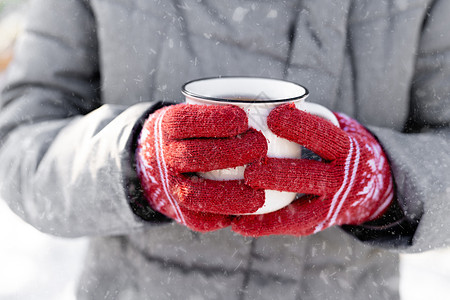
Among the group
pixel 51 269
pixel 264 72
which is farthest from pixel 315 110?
pixel 51 269

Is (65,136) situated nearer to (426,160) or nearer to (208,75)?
(208,75)

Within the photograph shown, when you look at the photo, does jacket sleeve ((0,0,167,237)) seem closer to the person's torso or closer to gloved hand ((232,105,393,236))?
the person's torso

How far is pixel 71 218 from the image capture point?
775 mm

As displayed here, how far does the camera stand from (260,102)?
1.83 ft

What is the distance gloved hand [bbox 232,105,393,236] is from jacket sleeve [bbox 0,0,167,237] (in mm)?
250

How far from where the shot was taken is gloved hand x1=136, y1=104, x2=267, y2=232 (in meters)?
0.56

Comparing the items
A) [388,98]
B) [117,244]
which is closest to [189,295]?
[117,244]

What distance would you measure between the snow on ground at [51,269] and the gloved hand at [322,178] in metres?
1.47

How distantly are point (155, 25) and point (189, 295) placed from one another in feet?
2.01

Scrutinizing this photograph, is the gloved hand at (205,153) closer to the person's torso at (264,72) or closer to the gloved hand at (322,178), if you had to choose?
the gloved hand at (322,178)

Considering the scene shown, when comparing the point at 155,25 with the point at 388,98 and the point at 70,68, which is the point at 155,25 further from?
the point at 388,98

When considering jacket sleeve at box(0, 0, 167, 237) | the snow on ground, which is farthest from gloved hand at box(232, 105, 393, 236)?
the snow on ground

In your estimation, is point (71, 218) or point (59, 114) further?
point (59, 114)

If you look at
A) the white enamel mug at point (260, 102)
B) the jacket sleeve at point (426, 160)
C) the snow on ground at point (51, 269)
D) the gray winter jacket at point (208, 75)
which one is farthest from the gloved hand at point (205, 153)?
the snow on ground at point (51, 269)
